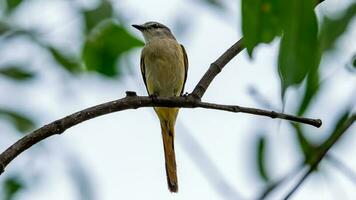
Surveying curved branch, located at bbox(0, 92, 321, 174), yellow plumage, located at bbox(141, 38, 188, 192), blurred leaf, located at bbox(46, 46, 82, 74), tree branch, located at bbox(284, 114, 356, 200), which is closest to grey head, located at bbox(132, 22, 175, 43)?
yellow plumage, located at bbox(141, 38, 188, 192)

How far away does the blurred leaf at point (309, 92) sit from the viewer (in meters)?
1.37

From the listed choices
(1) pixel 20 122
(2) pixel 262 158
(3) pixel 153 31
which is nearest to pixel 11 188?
(1) pixel 20 122

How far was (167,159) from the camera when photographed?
5.25 metres

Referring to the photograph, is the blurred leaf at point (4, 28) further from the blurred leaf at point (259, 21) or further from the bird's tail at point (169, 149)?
the bird's tail at point (169, 149)

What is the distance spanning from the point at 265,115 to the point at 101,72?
0.67m

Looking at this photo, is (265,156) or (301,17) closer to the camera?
(301,17)

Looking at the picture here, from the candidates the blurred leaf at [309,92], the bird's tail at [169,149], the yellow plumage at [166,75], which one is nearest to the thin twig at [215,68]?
the blurred leaf at [309,92]

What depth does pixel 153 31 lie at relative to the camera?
6828mm

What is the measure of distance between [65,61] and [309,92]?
1801 millimetres

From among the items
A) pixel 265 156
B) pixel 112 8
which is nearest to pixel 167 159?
pixel 112 8

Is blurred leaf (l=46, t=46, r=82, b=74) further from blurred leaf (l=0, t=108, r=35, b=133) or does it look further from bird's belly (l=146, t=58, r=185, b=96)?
bird's belly (l=146, t=58, r=185, b=96)

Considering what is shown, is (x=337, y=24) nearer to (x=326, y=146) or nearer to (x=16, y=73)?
(x=326, y=146)

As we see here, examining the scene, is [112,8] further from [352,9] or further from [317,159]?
[317,159]

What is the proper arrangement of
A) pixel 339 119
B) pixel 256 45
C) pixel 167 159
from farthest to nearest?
pixel 167 159 < pixel 339 119 < pixel 256 45
